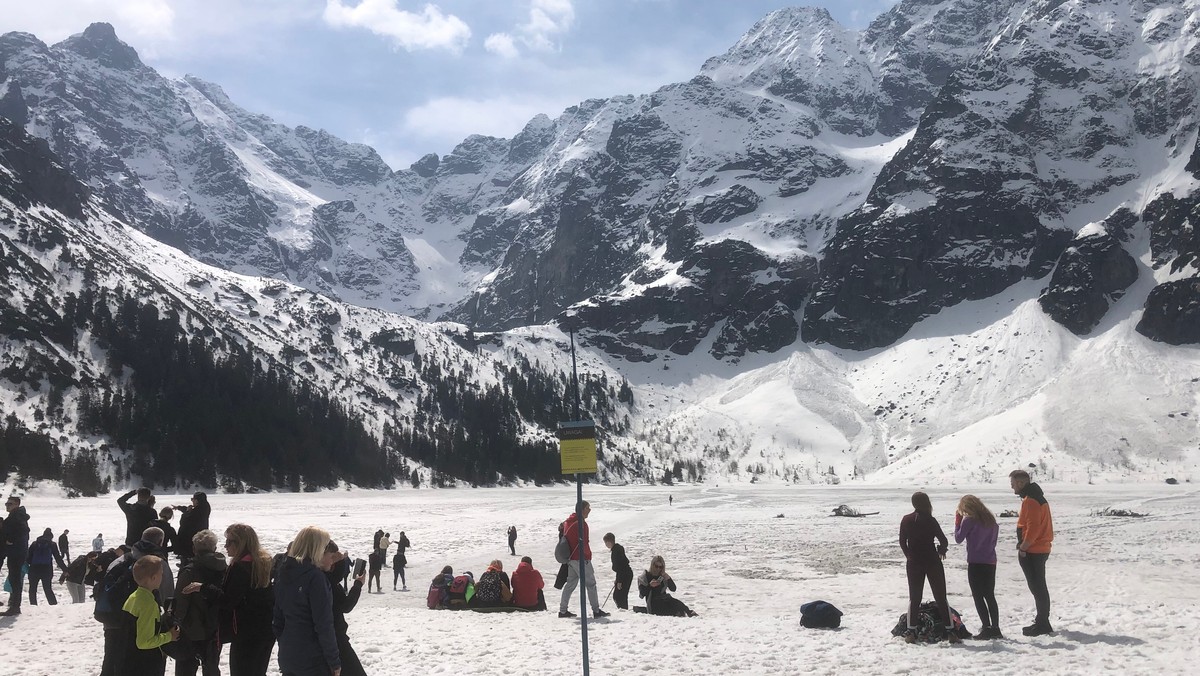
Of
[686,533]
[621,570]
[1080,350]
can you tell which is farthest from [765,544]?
[1080,350]

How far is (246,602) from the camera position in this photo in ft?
31.6

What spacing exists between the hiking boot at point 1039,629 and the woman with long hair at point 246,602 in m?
11.6

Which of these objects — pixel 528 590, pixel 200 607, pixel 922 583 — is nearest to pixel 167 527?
pixel 200 607

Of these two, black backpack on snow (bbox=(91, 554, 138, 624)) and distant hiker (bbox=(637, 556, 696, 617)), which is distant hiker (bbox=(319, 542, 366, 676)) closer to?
black backpack on snow (bbox=(91, 554, 138, 624))

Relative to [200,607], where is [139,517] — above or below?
above

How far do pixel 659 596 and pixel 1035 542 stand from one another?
8.14m

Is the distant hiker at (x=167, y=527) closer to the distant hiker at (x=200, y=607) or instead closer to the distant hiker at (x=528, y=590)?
the distant hiker at (x=200, y=607)

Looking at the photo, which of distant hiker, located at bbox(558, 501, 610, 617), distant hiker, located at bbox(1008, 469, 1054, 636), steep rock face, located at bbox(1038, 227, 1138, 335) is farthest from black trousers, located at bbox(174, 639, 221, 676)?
steep rock face, located at bbox(1038, 227, 1138, 335)

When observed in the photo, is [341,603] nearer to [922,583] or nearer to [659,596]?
[922,583]

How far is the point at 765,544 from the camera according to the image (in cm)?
3834

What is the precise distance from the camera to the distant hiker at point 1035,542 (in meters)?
13.7

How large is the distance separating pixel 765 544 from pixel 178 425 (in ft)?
392

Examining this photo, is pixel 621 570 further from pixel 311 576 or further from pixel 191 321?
pixel 191 321

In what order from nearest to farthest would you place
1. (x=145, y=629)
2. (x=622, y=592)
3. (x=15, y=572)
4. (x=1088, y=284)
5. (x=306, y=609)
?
1. (x=306, y=609)
2. (x=145, y=629)
3. (x=15, y=572)
4. (x=622, y=592)
5. (x=1088, y=284)
